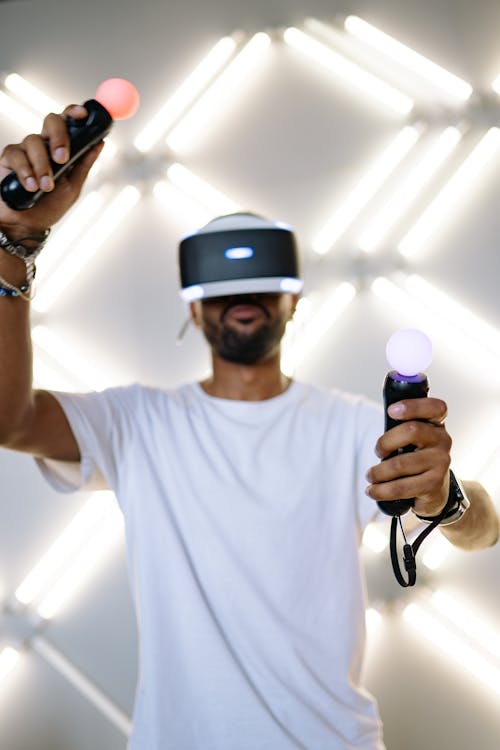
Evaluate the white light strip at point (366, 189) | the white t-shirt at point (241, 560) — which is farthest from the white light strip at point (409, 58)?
the white t-shirt at point (241, 560)

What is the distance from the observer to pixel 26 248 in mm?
1124

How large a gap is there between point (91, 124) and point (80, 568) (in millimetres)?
1263

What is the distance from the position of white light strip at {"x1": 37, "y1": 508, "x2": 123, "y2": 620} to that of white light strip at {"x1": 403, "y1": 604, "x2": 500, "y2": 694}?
0.74 metres

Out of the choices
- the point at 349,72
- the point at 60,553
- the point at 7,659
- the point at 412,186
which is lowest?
the point at 7,659

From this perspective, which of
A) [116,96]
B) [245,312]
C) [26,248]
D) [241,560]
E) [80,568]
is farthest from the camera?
[80,568]

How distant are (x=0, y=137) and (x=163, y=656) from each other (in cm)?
146

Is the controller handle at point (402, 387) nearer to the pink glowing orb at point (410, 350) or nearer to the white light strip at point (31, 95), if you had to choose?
the pink glowing orb at point (410, 350)

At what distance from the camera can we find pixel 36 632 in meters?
1.98

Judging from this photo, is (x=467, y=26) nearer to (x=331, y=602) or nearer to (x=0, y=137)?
(x=0, y=137)

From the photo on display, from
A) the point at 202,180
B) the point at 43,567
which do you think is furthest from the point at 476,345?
the point at 43,567

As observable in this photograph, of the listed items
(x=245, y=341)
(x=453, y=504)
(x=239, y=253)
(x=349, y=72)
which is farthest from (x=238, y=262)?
(x=349, y=72)

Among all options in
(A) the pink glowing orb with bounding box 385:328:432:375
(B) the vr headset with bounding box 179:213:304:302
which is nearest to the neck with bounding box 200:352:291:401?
(B) the vr headset with bounding box 179:213:304:302

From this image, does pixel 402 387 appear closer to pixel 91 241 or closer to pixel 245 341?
pixel 245 341

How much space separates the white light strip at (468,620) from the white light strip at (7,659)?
1040mm
